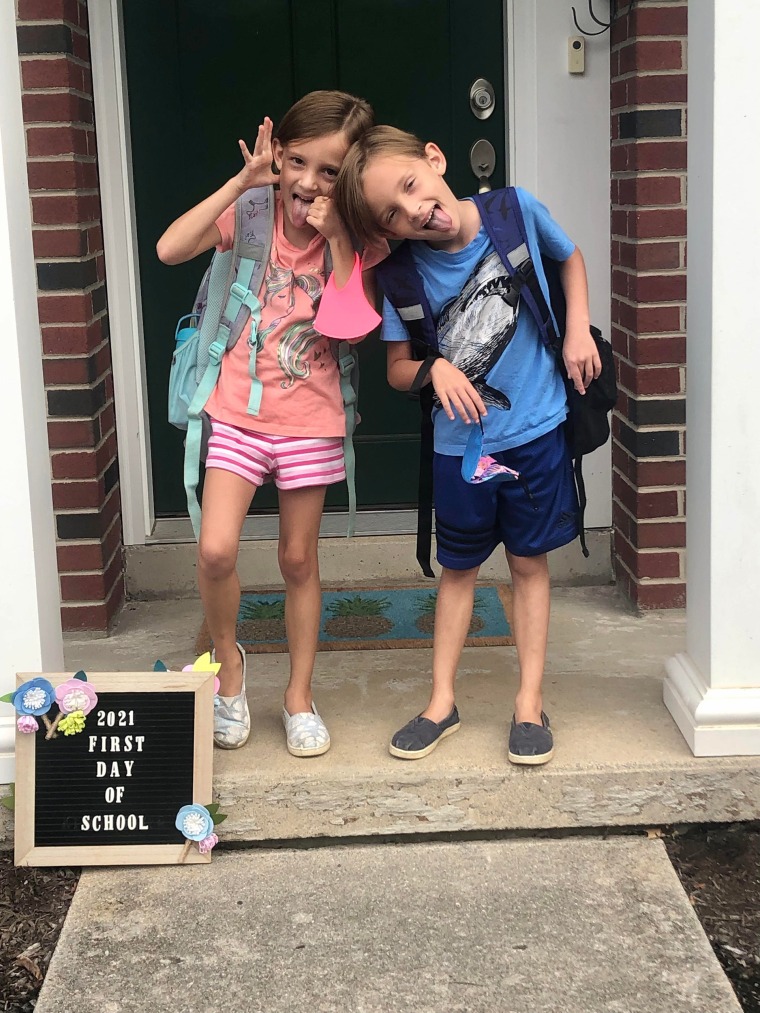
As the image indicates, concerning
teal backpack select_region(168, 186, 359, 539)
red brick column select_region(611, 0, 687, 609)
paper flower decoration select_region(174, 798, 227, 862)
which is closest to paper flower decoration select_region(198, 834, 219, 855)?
paper flower decoration select_region(174, 798, 227, 862)

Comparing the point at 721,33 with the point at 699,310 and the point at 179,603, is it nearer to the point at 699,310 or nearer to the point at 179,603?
the point at 699,310

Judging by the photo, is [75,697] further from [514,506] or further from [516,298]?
[516,298]

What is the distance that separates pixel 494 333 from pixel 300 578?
0.75 meters

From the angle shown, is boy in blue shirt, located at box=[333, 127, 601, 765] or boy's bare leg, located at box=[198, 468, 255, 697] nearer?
boy in blue shirt, located at box=[333, 127, 601, 765]

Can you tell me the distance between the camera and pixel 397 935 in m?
2.66

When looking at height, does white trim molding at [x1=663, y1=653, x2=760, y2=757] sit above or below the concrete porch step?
above

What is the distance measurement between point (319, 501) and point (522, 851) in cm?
94

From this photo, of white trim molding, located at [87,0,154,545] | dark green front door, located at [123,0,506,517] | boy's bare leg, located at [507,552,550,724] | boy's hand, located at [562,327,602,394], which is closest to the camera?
boy's hand, located at [562,327,602,394]

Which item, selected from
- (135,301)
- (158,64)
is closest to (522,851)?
(135,301)

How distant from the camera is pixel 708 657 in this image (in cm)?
306

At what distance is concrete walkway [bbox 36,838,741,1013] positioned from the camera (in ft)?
8.11

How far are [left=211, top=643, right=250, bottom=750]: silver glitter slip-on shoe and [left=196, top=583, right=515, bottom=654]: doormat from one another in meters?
0.63

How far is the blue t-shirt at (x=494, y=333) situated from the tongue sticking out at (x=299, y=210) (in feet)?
0.83

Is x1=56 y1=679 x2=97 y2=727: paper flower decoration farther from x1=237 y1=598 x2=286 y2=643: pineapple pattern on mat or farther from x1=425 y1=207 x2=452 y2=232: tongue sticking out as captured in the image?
x1=425 y1=207 x2=452 y2=232: tongue sticking out
